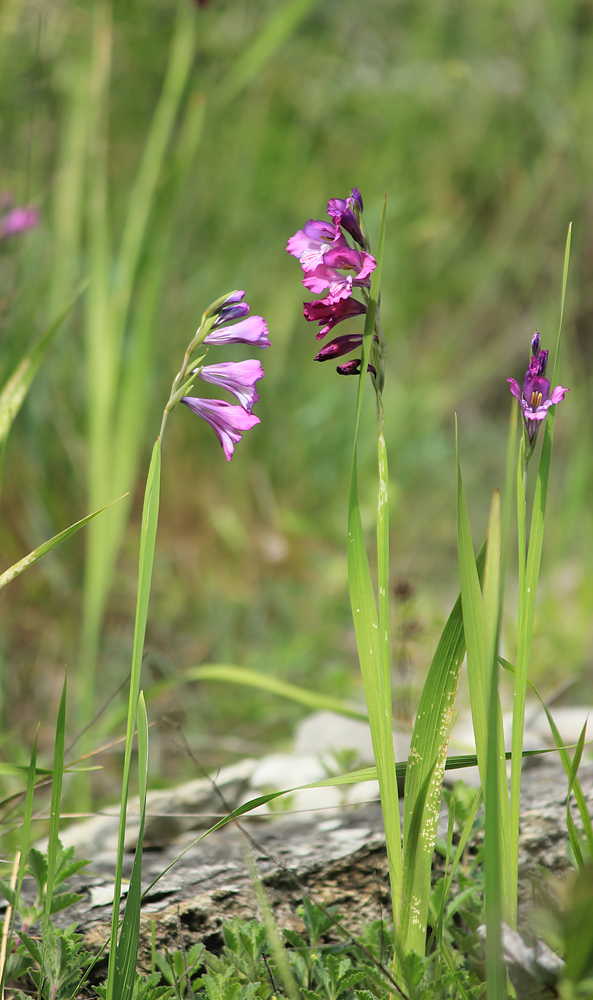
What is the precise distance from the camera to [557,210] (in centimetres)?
316

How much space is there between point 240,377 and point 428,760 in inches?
13.6

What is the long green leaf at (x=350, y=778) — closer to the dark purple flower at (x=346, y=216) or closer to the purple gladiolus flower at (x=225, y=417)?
the purple gladiolus flower at (x=225, y=417)

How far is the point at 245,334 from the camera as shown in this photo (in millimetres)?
566

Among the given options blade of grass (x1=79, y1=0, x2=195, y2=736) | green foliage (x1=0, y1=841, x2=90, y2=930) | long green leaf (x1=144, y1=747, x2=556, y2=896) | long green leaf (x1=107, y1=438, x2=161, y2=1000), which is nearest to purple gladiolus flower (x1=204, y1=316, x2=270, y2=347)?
long green leaf (x1=107, y1=438, x2=161, y2=1000)

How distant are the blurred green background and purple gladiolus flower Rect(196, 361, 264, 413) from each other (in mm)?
605

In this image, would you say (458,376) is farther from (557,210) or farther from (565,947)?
(565,947)

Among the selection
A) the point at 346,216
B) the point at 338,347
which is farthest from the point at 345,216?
the point at 338,347

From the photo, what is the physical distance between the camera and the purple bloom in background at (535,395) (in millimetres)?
554

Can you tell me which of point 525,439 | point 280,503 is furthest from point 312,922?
point 280,503

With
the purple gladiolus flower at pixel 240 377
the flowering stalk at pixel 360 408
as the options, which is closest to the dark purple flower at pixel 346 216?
the flowering stalk at pixel 360 408

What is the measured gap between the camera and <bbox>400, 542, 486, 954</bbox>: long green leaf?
562 mm

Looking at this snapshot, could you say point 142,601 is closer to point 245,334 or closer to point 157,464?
point 157,464

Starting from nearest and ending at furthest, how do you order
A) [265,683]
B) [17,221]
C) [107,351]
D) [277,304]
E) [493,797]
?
[493,797] → [265,683] → [17,221] → [107,351] → [277,304]

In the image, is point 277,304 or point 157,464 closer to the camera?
point 157,464
